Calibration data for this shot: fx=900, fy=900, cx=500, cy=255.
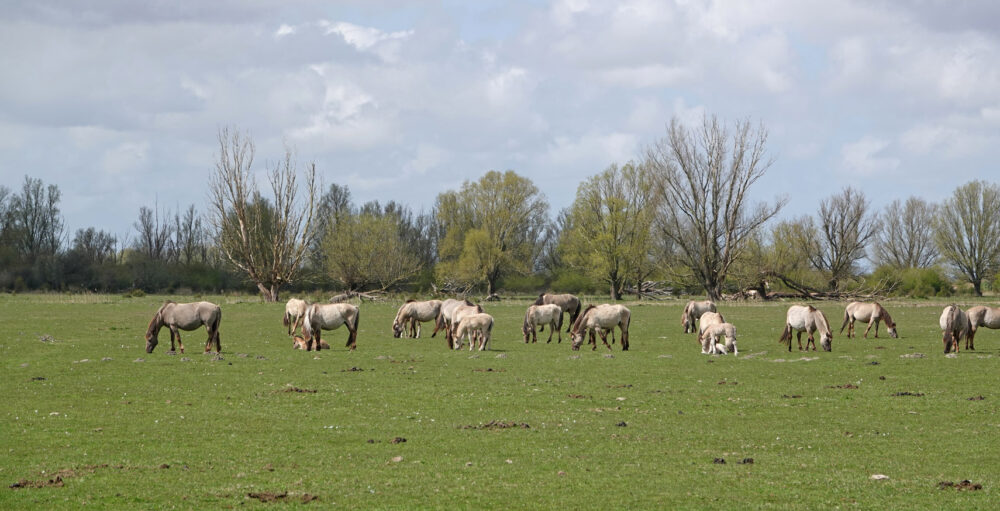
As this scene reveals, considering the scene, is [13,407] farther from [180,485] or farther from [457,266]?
[457,266]

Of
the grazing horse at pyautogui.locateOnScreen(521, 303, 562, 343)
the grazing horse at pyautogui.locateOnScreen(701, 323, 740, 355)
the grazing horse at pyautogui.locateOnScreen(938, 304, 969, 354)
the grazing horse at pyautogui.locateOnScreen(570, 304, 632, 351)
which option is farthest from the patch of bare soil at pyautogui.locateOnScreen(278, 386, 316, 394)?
the grazing horse at pyautogui.locateOnScreen(938, 304, 969, 354)

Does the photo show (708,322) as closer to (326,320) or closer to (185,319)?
(326,320)

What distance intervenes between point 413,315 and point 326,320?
20.9 feet

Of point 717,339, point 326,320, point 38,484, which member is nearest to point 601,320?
point 717,339

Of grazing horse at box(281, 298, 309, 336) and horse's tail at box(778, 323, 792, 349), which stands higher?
grazing horse at box(281, 298, 309, 336)

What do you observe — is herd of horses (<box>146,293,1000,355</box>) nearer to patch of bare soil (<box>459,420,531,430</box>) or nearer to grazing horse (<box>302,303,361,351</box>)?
grazing horse (<box>302,303,361,351</box>)

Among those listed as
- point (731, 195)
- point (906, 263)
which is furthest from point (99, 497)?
point (906, 263)

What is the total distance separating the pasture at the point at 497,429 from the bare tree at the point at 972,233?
76383mm

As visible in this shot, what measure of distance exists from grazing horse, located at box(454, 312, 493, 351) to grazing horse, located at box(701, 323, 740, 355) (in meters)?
6.59

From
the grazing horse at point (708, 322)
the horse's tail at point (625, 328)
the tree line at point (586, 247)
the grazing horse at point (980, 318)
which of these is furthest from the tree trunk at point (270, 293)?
the grazing horse at point (980, 318)

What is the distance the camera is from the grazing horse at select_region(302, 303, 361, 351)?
28109mm

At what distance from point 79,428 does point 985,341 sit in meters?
28.6

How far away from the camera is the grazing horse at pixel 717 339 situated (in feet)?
88.2

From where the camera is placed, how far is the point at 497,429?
14.0 metres
